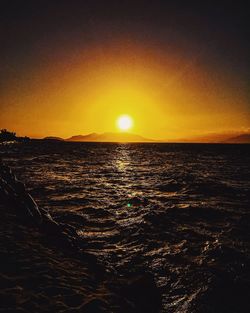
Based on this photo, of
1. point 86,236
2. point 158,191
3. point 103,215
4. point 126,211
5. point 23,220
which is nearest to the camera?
point 23,220

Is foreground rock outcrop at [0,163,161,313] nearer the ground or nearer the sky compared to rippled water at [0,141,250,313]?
nearer the sky

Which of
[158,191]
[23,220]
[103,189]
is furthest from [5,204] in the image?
[158,191]

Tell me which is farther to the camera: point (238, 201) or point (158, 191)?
point (158, 191)

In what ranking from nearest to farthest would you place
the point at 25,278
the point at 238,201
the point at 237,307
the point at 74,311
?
the point at 74,311
the point at 25,278
the point at 237,307
the point at 238,201

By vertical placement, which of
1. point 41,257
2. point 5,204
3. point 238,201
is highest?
point 5,204

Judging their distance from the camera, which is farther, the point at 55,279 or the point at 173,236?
the point at 173,236

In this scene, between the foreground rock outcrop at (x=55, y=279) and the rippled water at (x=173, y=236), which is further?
the rippled water at (x=173, y=236)

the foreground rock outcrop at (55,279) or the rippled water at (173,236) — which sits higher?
the foreground rock outcrop at (55,279)

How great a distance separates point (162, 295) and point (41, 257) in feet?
8.62

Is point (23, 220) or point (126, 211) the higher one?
point (23, 220)

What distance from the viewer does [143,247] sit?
784 cm

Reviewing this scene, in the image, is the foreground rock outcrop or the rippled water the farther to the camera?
the rippled water

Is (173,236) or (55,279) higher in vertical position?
(55,279)

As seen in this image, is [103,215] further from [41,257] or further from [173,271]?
[41,257]
